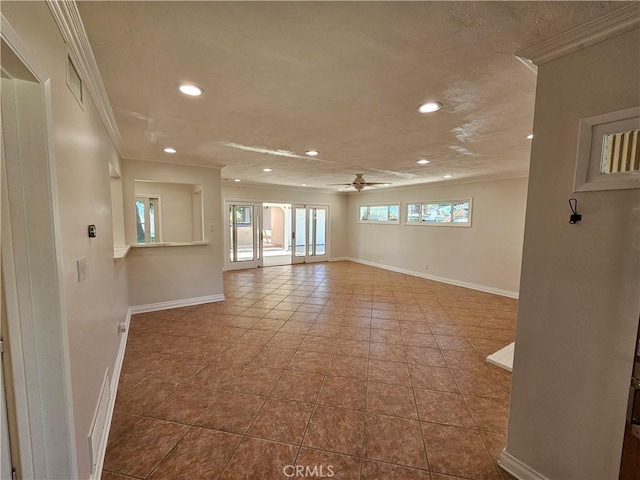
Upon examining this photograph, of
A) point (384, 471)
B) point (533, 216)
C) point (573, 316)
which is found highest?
point (533, 216)

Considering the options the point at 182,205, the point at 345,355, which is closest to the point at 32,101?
the point at 345,355

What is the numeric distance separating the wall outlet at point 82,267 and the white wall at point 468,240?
6.26 metres

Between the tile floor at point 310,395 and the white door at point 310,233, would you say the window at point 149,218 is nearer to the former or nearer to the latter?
the tile floor at point 310,395

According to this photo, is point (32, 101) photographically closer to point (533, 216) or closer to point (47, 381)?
point (47, 381)

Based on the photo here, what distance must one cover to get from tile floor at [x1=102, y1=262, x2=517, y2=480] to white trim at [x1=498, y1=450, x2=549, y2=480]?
0.30ft

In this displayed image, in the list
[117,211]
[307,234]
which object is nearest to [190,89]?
[117,211]

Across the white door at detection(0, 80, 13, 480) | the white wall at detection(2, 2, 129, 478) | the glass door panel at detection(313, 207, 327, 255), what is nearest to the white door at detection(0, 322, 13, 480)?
the white door at detection(0, 80, 13, 480)

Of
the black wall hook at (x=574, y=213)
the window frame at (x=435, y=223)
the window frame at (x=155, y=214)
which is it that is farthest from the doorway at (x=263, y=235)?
the black wall hook at (x=574, y=213)

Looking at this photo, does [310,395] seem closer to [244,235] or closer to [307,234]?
[244,235]

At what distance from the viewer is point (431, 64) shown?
1.57m

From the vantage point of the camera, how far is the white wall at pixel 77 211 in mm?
1087

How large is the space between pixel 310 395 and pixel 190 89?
2534mm

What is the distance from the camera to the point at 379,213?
332 inches

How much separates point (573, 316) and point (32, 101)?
8.22ft
